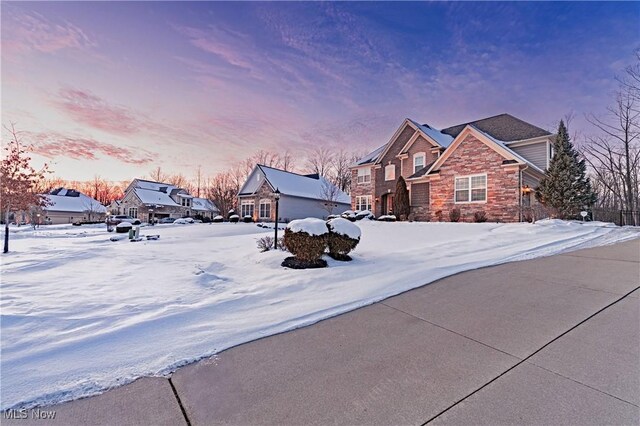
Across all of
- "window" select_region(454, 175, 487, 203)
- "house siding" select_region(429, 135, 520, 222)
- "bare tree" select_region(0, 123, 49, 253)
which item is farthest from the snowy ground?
"bare tree" select_region(0, 123, 49, 253)

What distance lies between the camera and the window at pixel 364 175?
25.3m

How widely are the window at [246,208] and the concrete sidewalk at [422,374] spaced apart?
2937 cm

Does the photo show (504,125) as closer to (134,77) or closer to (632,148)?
(632,148)

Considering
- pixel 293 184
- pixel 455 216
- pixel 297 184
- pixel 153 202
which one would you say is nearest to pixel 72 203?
pixel 153 202

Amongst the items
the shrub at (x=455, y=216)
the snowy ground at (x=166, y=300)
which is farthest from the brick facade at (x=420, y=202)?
the snowy ground at (x=166, y=300)

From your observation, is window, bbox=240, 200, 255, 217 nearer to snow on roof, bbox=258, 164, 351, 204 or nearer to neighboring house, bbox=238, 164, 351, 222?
neighboring house, bbox=238, 164, 351, 222

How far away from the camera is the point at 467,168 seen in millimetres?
16562

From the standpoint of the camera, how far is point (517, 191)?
14844mm

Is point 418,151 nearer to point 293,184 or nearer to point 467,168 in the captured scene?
point 467,168

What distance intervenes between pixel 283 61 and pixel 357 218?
38.4 feet

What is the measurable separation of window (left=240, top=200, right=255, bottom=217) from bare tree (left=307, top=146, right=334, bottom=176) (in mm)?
17222

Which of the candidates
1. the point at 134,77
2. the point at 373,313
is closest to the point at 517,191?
the point at 373,313

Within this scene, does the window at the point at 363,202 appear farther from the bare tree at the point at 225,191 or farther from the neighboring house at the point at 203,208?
the neighboring house at the point at 203,208

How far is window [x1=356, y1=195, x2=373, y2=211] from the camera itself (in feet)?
81.0
